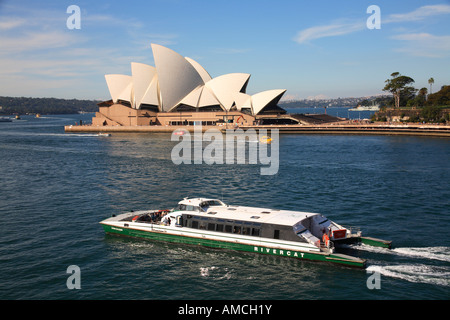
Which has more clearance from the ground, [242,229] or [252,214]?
[252,214]

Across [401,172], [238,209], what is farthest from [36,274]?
[401,172]

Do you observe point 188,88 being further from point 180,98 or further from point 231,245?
point 231,245

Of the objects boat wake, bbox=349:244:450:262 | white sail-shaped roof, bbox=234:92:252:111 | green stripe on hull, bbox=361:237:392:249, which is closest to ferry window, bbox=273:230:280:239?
boat wake, bbox=349:244:450:262

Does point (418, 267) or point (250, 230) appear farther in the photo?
point (250, 230)

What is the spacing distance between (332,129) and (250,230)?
85.1m

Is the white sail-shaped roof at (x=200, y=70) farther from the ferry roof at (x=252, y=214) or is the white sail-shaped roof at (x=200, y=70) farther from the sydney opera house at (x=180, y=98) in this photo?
the ferry roof at (x=252, y=214)

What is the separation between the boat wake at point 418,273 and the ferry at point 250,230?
1.10 metres

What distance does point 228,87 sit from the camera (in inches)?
4530

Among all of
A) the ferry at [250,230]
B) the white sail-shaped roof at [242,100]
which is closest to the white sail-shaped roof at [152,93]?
the white sail-shaped roof at [242,100]

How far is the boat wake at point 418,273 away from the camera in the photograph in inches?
674

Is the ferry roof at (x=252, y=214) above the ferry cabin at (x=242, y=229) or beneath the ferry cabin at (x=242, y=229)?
above

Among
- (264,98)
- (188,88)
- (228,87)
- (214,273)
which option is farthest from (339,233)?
(188,88)
